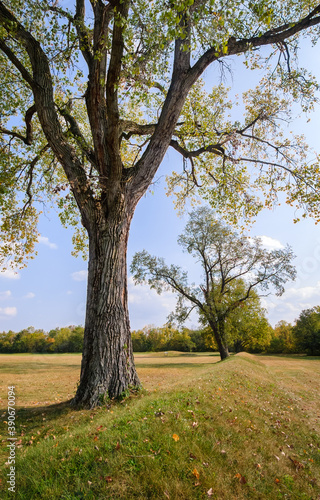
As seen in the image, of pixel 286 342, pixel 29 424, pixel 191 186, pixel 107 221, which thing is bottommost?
pixel 286 342

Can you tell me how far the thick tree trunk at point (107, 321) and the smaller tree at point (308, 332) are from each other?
5101 cm

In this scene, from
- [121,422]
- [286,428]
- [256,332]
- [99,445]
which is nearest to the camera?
[99,445]

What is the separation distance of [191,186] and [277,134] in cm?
459

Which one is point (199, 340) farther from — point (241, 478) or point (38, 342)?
point (241, 478)

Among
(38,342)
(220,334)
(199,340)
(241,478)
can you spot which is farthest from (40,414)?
(38,342)

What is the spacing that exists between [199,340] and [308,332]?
2342cm

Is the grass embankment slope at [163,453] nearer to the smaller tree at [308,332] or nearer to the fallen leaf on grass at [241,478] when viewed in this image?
the fallen leaf on grass at [241,478]

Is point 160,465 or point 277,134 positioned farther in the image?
point 277,134

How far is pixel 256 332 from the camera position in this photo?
33.0m

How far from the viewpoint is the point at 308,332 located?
47.6 metres

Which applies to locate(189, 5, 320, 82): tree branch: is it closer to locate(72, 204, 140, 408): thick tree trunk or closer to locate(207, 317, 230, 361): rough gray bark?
locate(72, 204, 140, 408): thick tree trunk

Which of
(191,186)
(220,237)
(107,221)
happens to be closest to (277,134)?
(191,186)

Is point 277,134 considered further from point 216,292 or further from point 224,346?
point 224,346

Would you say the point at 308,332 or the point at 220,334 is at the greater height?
the point at 220,334
